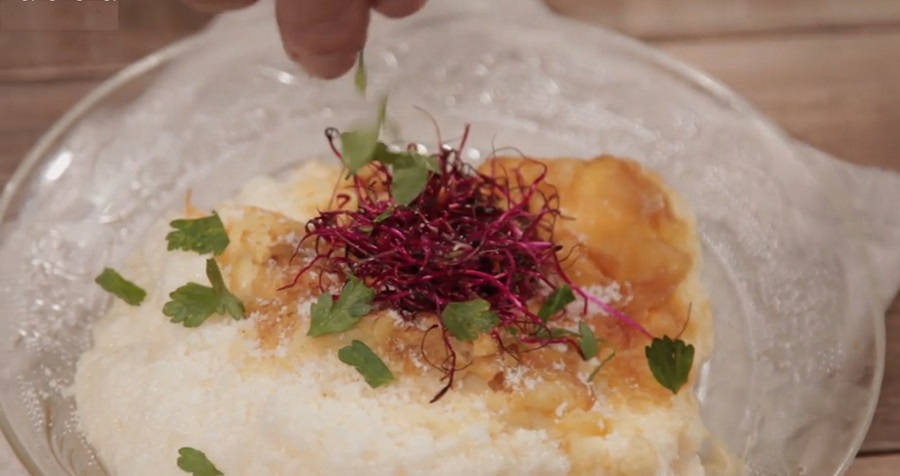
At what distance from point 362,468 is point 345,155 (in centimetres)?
64

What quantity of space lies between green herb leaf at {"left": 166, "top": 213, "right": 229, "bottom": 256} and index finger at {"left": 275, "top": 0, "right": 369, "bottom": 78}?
16.1 inches

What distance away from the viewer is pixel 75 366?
5.42ft

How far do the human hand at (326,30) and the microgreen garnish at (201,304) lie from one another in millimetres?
420

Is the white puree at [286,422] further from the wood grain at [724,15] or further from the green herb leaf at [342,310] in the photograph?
the wood grain at [724,15]

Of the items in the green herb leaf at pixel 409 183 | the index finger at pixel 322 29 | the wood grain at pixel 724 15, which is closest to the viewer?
the index finger at pixel 322 29

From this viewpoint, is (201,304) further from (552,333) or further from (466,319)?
(552,333)

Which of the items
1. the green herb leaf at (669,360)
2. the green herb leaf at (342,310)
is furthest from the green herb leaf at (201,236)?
the green herb leaf at (669,360)

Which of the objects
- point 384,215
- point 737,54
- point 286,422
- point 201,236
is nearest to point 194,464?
point 286,422

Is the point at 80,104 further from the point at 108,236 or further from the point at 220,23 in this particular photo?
the point at 220,23

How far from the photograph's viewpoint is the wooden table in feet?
7.46

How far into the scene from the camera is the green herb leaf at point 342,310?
4.84 feet

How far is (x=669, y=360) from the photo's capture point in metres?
1.56

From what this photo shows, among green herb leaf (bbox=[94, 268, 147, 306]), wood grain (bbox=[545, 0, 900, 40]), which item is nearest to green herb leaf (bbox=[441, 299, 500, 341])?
green herb leaf (bbox=[94, 268, 147, 306])

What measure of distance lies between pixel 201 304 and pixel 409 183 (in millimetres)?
456
